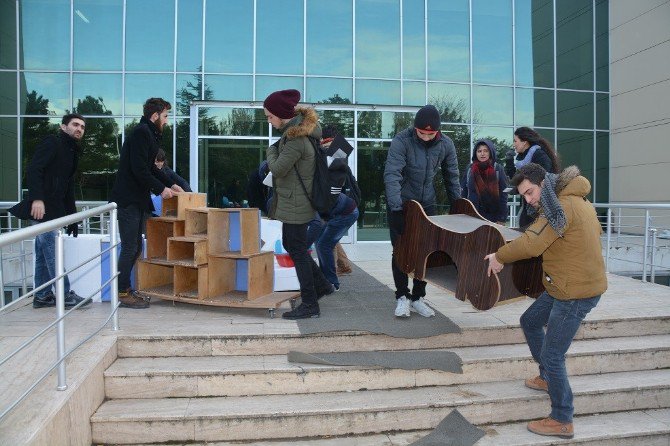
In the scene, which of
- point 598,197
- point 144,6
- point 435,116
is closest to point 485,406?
point 435,116

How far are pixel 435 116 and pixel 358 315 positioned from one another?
180 cm

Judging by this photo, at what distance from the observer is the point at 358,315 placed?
4.89m

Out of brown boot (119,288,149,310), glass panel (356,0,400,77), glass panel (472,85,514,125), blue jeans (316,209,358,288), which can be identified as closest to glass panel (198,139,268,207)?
glass panel (356,0,400,77)

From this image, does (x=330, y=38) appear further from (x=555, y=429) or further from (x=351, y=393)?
(x=555, y=429)

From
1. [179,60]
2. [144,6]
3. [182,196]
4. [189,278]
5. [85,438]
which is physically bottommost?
[85,438]

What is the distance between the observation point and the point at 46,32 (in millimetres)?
13938

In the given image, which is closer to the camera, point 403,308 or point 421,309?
point 403,308

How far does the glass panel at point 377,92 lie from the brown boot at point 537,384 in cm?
1120

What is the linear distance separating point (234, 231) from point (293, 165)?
977 millimetres

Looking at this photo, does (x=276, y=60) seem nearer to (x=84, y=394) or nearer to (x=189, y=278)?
(x=189, y=278)

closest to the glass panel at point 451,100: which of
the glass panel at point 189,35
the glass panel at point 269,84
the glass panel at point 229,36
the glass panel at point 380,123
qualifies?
the glass panel at point 380,123

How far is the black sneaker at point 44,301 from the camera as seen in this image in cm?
519

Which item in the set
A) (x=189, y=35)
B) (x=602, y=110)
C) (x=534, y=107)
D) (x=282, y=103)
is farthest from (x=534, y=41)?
(x=282, y=103)

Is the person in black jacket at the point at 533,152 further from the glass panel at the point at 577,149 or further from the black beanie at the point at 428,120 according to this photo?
the glass panel at the point at 577,149
